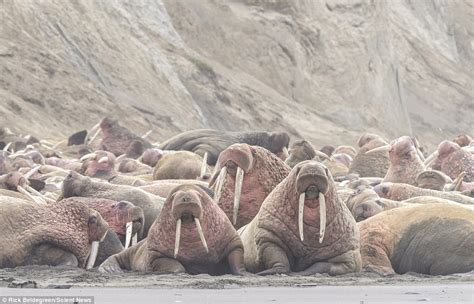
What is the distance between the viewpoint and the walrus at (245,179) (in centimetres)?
1095

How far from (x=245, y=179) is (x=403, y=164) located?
476cm

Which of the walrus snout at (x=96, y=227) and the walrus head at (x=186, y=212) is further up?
the walrus head at (x=186, y=212)

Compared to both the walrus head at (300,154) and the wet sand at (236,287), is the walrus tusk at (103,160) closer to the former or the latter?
the walrus head at (300,154)

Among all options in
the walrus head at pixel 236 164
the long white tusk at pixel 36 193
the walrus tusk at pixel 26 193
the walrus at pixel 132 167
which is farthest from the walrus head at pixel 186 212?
the walrus at pixel 132 167

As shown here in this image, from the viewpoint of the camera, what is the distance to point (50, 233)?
1020 centimetres

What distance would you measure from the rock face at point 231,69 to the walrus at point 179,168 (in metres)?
12.2

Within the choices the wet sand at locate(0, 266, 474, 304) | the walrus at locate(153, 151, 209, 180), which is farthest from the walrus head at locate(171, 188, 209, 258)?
the walrus at locate(153, 151, 209, 180)

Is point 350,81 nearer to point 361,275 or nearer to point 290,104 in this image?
point 290,104

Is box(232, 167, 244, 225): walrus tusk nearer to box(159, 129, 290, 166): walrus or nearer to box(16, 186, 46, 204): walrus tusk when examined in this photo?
box(16, 186, 46, 204): walrus tusk

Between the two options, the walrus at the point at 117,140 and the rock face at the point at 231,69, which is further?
the rock face at the point at 231,69

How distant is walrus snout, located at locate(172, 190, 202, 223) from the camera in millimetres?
9375

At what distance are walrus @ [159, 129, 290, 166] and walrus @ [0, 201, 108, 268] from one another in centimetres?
922

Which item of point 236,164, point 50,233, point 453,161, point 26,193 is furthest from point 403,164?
point 50,233

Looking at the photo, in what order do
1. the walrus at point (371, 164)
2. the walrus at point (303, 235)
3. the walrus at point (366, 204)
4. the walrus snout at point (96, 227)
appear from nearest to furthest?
the walrus at point (303, 235)
the walrus snout at point (96, 227)
the walrus at point (366, 204)
the walrus at point (371, 164)
